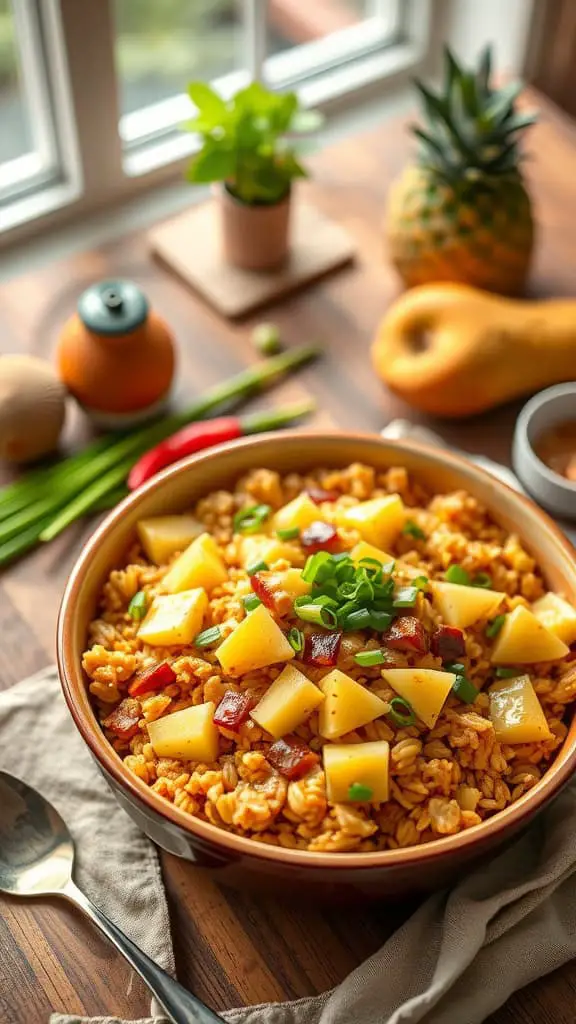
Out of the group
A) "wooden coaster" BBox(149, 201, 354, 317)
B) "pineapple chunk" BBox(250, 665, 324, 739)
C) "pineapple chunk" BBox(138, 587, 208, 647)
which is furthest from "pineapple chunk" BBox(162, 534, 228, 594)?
"wooden coaster" BBox(149, 201, 354, 317)

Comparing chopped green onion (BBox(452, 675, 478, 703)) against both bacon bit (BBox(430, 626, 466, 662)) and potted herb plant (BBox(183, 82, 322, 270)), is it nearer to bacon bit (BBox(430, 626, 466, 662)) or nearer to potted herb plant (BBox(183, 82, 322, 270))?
bacon bit (BBox(430, 626, 466, 662))

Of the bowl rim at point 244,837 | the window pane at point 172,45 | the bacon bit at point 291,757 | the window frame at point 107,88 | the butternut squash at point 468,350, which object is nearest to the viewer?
the bowl rim at point 244,837

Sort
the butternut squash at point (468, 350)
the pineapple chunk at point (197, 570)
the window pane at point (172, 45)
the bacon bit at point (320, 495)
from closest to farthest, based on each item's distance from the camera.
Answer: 1. the pineapple chunk at point (197, 570)
2. the bacon bit at point (320, 495)
3. the butternut squash at point (468, 350)
4. the window pane at point (172, 45)

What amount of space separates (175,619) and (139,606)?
83 mm

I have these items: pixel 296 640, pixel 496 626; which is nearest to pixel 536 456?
pixel 496 626

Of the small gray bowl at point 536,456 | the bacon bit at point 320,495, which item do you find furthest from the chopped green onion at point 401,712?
the small gray bowl at point 536,456

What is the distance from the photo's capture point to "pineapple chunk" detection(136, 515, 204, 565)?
1.84m

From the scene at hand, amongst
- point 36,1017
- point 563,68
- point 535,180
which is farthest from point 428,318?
point 36,1017

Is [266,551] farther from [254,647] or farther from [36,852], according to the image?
[36,852]

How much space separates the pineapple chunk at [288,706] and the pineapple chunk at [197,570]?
9.6 inches

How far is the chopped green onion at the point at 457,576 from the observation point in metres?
1.80

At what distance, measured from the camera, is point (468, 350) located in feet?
7.34

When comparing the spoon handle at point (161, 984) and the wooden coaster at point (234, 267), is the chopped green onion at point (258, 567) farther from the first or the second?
the wooden coaster at point (234, 267)

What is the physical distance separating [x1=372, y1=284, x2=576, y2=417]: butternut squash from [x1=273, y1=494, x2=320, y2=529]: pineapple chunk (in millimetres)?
494
